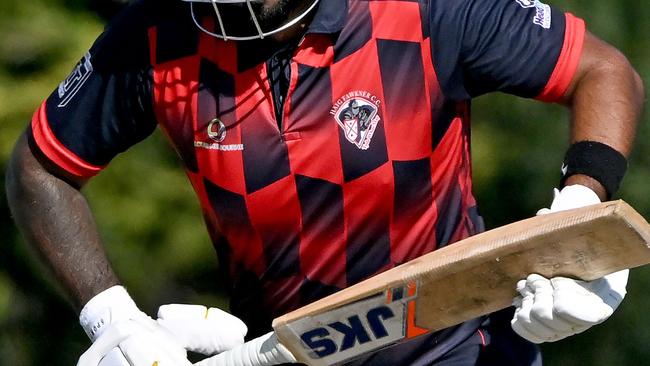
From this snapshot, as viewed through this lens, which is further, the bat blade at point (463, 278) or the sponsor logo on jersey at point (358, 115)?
the sponsor logo on jersey at point (358, 115)

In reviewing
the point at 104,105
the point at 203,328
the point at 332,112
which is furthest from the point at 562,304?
the point at 104,105

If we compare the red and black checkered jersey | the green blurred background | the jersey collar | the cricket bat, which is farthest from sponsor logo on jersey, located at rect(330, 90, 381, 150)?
the green blurred background

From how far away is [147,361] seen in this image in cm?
271

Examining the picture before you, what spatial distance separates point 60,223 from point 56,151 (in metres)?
0.17

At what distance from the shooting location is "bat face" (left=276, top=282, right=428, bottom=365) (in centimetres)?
251

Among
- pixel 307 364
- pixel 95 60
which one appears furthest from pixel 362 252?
pixel 95 60

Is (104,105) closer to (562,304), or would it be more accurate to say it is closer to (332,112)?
(332,112)

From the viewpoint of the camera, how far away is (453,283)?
2.46 meters

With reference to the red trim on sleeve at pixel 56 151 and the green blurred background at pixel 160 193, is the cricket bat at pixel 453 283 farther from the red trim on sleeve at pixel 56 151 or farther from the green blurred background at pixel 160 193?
the green blurred background at pixel 160 193

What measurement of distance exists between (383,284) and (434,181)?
383 millimetres

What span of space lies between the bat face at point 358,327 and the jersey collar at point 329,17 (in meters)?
0.56

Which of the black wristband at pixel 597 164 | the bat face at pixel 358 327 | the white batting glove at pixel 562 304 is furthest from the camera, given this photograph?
the black wristband at pixel 597 164

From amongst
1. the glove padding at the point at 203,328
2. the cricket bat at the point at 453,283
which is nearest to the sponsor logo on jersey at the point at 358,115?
the cricket bat at the point at 453,283

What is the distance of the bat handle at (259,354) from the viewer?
2.63m
